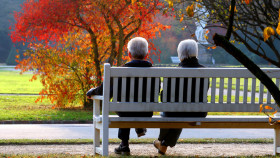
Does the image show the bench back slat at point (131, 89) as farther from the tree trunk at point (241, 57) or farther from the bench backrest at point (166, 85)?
the tree trunk at point (241, 57)

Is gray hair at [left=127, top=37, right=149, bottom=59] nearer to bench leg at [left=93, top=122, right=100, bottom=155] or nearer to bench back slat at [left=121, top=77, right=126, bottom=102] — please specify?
bench back slat at [left=121, top=77, right=126, bottom=102]

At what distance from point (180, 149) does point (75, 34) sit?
25.0 ft

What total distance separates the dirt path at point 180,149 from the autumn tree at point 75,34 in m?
6.19

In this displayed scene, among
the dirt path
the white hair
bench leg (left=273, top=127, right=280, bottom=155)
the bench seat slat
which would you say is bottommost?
the dirt path

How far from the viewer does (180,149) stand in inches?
260

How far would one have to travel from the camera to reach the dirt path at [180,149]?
6.26 m

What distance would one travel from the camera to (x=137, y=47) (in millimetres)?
5750

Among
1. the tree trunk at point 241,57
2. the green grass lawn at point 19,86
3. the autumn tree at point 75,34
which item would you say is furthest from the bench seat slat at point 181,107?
the green grass lawn at point 19,86

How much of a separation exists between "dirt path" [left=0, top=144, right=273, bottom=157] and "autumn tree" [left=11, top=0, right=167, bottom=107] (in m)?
6.19

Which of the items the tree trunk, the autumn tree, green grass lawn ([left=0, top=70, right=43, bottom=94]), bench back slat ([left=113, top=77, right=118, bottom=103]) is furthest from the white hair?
green grass lawn ([left=0, top=70, right=43, bottom=94])

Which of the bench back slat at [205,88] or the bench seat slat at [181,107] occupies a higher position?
the bench back slat at [205,88]

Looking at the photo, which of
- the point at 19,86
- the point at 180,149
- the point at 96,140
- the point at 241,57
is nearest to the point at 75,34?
the point at 180,149

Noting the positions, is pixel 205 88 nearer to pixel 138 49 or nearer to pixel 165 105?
pixel 165 105

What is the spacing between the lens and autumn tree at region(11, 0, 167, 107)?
1259 centimetres
